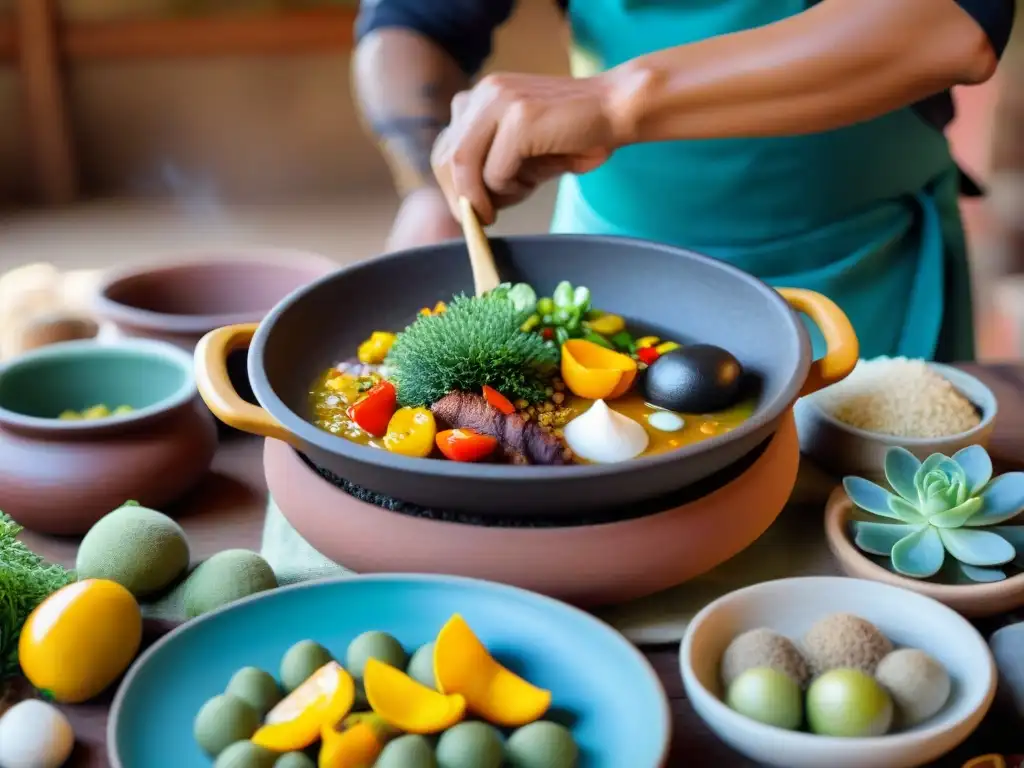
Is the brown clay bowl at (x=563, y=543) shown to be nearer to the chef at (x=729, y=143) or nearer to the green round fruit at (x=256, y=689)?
the green round fruit at (x=256, y=689)

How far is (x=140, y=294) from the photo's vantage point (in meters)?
0.92

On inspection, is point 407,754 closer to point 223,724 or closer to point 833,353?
point 223,724

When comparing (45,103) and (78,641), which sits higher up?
(78,641)

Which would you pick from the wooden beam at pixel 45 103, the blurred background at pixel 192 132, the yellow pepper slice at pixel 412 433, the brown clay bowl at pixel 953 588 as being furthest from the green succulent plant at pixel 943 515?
the wooden beam at pixel 45 103

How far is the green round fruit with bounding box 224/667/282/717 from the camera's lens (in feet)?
1.62

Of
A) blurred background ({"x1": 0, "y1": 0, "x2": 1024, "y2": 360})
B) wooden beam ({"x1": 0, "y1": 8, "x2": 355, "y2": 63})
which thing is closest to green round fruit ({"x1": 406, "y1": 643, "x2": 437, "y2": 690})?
blurred background ({"x1": 0, "y1": 0, "x2": 1024, "y2": 360})

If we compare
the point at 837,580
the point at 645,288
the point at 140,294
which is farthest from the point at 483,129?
the point at 837,580

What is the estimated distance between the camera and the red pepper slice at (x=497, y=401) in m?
0.65

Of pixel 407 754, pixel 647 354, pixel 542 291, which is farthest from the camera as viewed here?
pixel 542 291

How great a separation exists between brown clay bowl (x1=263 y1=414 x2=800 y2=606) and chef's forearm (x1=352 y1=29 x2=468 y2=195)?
0.58 metres

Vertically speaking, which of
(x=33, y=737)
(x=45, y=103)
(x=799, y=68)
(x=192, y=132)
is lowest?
(x=192, y=132)

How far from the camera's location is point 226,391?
2.06 ft

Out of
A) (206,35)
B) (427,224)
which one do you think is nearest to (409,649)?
(427,224)

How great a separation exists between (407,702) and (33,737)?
18cm
